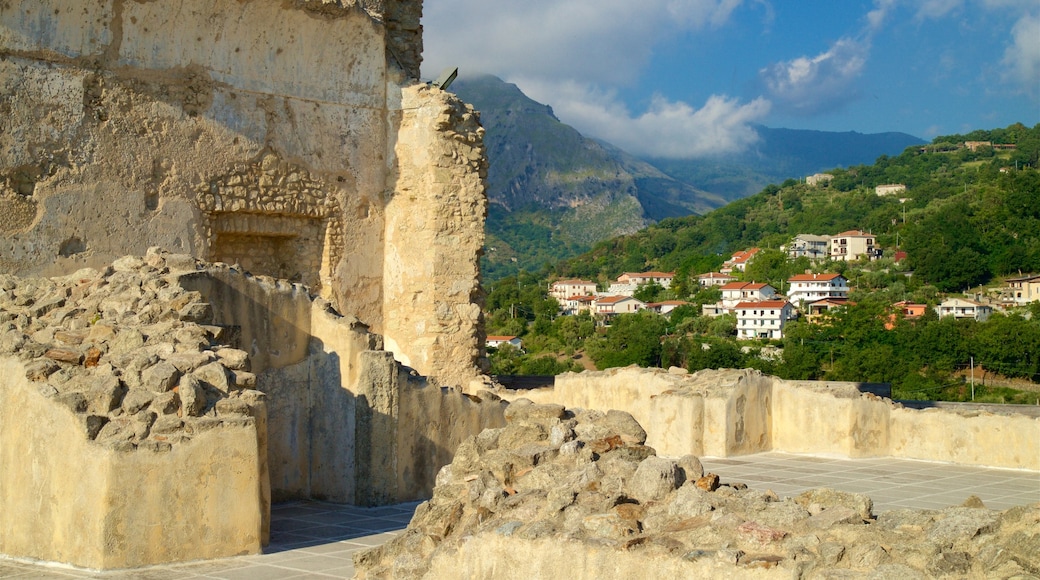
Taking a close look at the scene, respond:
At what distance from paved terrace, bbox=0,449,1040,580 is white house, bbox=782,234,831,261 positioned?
244ft

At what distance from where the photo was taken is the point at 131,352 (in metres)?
6.26

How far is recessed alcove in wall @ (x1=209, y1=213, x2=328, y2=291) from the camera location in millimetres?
12062

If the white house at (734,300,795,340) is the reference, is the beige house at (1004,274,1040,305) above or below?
above

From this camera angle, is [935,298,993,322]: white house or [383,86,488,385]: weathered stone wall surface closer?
[383,86,488,385]: weathered stone wall surface

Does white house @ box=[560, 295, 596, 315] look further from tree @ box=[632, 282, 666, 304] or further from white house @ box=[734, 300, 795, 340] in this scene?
white house @ box=[734, 300, 795, 340]

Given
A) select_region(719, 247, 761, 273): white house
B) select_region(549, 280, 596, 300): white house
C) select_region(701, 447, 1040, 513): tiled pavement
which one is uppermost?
select_region(719, 247, 761, 273): white house

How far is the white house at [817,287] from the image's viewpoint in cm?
7294

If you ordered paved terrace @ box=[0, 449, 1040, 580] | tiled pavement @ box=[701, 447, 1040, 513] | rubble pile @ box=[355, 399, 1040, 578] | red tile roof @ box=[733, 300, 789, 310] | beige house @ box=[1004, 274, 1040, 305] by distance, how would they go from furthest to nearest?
red tile roof @ box=[733, 300, 789, 310]
beige house @ box=[1004, 274, 1040, 305]
tiled pavement @ box=[701, 447, 1040, 513]
paved terrace @ box=[0, 449, 1040, 580]
rubble pile @ box=[355, 399, 1040, 578]

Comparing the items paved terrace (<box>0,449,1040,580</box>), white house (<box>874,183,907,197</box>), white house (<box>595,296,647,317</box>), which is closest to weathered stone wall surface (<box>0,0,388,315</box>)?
paved terrace (<box>0,449,1040,580</box>)

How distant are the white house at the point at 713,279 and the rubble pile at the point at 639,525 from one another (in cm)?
7525

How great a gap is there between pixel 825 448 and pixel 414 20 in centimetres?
706

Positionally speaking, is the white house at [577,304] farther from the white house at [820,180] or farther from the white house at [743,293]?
the white house at [820,180]

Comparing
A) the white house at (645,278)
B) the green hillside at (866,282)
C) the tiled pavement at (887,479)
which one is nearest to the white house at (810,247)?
the green hillside at (866,282)

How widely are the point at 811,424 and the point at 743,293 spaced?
2541 inches
